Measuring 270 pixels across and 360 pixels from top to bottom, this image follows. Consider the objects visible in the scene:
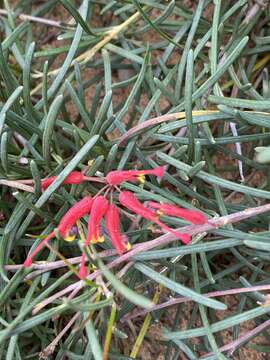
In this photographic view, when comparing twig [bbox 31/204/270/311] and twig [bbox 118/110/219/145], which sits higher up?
twig [bbox 118/110/219/145]

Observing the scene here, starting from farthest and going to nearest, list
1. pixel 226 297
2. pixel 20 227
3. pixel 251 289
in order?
pixel 226 297 → pixel 20 227 → pixel 251 289

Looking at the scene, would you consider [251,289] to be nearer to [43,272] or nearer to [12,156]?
[43,272]

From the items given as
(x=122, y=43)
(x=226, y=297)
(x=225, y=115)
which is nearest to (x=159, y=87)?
(x=225, y=115)

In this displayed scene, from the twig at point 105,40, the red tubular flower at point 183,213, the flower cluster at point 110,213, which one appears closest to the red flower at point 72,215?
the flower cluster at point 110,213

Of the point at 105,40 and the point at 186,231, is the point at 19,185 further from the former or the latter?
the point at 105,40

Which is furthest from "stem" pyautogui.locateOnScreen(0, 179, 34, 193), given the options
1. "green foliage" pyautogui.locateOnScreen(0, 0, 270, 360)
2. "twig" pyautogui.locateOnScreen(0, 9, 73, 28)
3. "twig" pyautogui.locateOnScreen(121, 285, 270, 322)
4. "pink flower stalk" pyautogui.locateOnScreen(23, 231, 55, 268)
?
"twig" pyautogui.locateOnScreen(0, 9, 73, 28)

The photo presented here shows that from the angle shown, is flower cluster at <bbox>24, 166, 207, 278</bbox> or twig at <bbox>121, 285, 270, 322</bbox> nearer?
flower cluster at <bbox>24, 166, 207, 278</bbox>

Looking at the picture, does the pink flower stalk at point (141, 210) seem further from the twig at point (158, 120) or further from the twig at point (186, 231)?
the twig at point (158, 120)

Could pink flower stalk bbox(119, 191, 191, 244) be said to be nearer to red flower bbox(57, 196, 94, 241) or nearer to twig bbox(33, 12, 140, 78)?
red flower bbox(57, 196, 94, 241)
